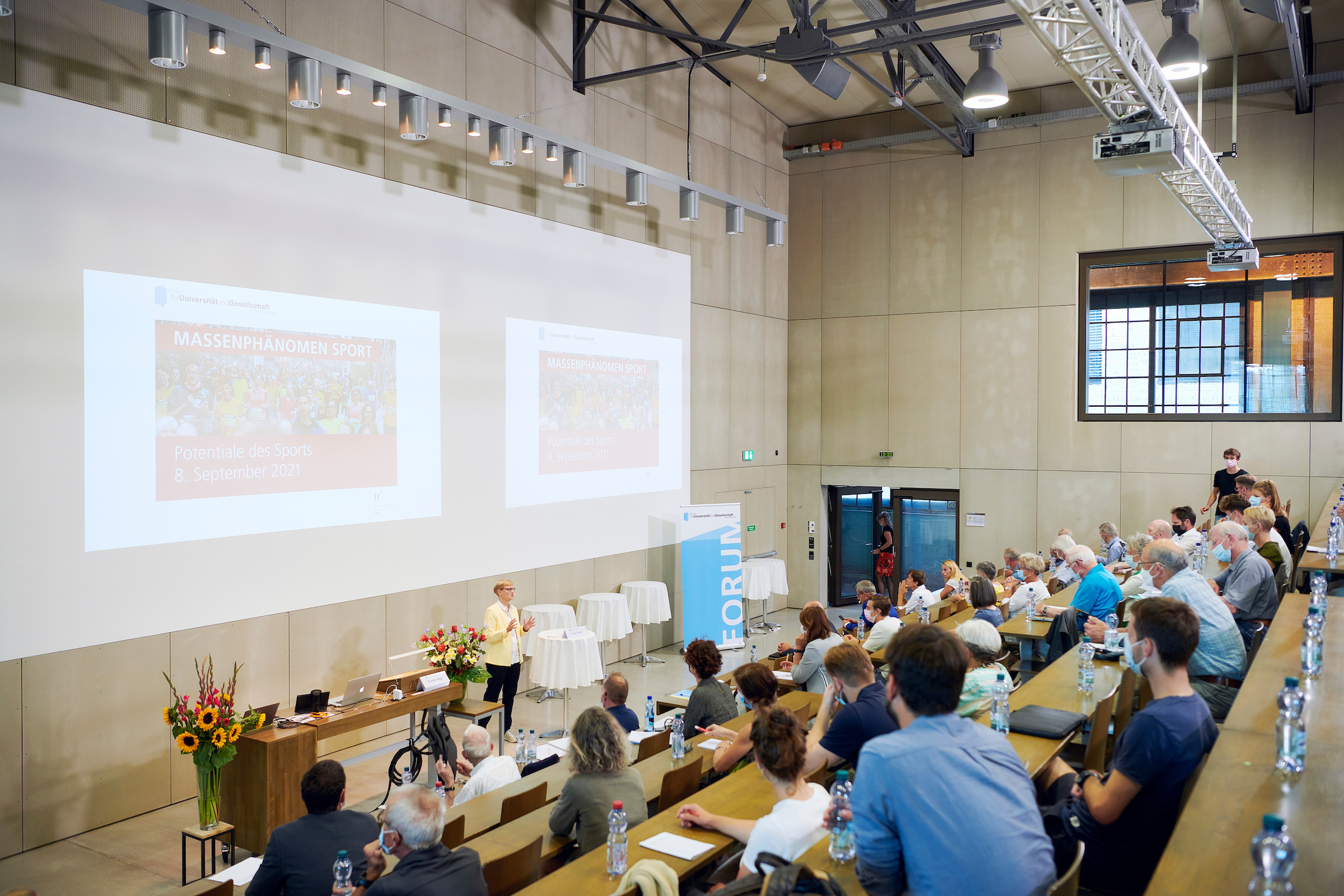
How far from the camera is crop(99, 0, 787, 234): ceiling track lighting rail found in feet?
16.0

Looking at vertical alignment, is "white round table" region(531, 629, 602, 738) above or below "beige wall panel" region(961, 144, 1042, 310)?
below

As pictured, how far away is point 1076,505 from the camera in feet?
36.6

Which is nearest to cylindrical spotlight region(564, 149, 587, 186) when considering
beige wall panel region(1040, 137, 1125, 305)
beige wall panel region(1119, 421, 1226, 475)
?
beige wall panel region(1040, 137, 1125, 305)

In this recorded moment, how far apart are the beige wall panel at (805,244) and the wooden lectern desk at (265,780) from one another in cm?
917

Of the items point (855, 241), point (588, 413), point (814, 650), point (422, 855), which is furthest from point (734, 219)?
point (422, 855)

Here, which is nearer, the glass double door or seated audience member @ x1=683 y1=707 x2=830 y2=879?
seated audience member @ x1=683 y1=707 x2=830 y2=879

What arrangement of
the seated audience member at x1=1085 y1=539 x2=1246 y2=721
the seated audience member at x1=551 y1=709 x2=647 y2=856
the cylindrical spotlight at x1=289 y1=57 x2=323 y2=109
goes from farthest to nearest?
the cylindrical spotlight at x1=289 y1=57 x2=323 y2=109, the seated audience member at x1=1085 y1=539 x2=1246 y2=721, the seated audience member at x1=551 y1=709 x2=647 y2=856

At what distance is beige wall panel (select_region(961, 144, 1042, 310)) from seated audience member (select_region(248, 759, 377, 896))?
10.2 m

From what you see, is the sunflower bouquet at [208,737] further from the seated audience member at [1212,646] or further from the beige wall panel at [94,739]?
the seated audience member at [1212,646]

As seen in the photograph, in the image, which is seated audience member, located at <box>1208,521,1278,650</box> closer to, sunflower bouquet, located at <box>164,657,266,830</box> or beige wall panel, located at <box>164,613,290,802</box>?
sunflower bouquet, located at <box>164,657,266,830</box>

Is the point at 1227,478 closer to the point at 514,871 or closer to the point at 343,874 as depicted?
the point at 514,871

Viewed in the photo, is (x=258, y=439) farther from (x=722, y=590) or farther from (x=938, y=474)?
(x=938, y=474)

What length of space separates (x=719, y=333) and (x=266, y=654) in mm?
6773

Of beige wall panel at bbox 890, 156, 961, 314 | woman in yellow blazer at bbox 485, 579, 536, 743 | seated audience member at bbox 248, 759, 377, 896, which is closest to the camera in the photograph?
seated audience member at bbox 248, 759, 377, 896
